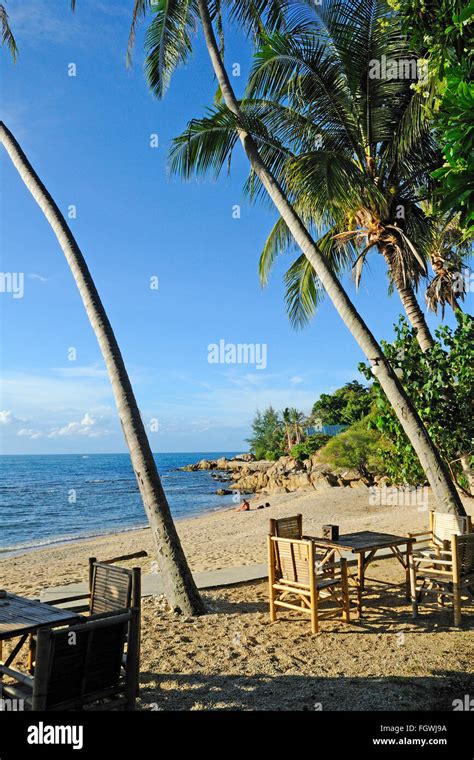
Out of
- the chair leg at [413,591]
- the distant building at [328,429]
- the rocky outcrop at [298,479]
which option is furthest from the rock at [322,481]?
the chair leg at [413,591]

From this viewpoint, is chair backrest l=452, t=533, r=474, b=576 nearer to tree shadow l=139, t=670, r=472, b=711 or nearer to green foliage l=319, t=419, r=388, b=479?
tree shadow l=139, t=670, r=472, b=711

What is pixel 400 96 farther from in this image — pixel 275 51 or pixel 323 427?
pixel 323 427

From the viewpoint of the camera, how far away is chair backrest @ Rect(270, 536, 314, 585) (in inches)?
227

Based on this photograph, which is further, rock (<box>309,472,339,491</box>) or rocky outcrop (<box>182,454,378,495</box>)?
rock (<box>309,472,339,491</box>)

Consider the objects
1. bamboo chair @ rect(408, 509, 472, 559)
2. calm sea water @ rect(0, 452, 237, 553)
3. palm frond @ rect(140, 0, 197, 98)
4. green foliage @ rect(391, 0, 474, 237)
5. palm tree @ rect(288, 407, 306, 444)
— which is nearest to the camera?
green foliage @ rect(391, 0, 474, 237)

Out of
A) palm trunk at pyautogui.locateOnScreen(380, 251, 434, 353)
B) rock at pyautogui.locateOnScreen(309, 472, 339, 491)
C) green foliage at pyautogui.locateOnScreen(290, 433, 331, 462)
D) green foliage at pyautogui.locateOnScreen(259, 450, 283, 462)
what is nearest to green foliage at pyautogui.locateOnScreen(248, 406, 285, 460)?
Answer: green foliage at pyautogui.locateOnScreen(259, 450, 283, 462)

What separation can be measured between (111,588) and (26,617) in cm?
77

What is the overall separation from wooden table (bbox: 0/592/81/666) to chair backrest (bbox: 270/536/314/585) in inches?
103

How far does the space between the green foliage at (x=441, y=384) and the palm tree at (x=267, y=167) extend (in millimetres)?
628

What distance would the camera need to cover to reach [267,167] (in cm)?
970

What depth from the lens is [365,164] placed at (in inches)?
377
